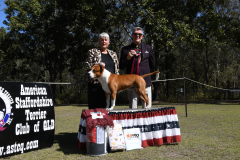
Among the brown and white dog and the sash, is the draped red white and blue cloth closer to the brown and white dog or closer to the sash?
the brown and white dog

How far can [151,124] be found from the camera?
171 inches

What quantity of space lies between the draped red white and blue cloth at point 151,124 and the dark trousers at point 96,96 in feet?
1.60

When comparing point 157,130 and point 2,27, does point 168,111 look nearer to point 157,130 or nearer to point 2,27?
point 157,130

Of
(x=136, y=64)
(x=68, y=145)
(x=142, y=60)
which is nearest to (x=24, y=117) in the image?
(x=68, y=145)

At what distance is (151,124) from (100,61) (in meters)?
1.73

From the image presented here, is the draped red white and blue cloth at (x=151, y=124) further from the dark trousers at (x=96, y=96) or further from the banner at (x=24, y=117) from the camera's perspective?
the banner at (x=24, y=117)

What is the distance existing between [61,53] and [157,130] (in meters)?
19.1

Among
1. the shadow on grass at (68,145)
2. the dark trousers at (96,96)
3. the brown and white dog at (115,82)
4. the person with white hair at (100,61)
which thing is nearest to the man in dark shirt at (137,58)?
the person with white hair at (100,61)

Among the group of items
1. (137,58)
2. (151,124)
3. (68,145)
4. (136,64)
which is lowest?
(68,145)

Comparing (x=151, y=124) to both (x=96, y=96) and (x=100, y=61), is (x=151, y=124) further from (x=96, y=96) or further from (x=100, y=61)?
(x=100, y=61)

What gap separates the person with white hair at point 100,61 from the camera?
429 centimetres

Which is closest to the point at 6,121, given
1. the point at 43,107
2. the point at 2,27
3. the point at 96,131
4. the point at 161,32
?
the point at 43,107

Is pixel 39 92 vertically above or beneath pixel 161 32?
beneath

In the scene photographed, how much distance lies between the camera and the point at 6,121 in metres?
3.67
